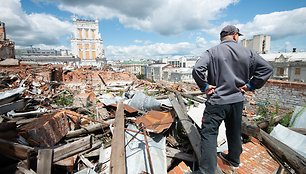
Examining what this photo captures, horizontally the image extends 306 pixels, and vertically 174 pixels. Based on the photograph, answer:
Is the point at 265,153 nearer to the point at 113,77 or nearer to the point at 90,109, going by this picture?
the point at 90,109

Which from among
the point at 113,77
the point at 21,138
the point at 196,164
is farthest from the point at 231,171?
the point at 113,77

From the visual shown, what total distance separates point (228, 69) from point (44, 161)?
2.22m

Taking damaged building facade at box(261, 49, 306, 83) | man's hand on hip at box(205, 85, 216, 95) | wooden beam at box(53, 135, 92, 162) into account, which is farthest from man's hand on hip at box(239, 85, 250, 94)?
damaged building facade at box(261, 49, 306, 83)

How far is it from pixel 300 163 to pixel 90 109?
11.7ft

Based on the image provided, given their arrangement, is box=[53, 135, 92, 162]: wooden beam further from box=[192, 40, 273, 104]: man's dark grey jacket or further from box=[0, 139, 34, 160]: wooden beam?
box=[192, 40, 273, 104]: man's dark grey jacket

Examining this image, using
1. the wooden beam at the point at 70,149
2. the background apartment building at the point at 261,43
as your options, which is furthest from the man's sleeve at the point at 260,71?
the background apartment building at the point at 261,43

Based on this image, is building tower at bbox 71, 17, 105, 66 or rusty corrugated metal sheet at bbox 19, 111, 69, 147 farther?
building tower at bbox 71, 17, 105, 66

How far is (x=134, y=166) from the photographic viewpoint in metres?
2.02

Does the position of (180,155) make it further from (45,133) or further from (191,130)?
(45,133)

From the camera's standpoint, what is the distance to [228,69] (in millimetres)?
1899

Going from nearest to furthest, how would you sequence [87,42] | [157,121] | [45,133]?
1. [45,133]
2. [157,121]
3. [87,42]

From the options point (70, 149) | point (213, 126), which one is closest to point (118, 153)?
point (70, 149)

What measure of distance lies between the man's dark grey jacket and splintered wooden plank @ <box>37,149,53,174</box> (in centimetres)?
182

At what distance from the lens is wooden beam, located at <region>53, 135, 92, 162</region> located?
1.98m
